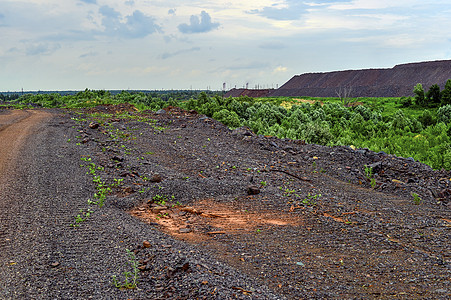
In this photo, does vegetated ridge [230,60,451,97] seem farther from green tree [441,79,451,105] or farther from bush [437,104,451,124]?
bush [437,104,451,124]

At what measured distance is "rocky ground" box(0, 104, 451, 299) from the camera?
4.91 m

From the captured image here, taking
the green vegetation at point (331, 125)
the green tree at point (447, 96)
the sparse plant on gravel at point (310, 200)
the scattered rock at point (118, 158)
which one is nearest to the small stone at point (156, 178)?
the scattered rock at point (118, 158)

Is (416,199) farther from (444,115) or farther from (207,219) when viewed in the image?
(444,115)

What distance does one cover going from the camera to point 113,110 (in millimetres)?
22703

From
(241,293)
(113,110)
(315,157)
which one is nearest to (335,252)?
(241,293)

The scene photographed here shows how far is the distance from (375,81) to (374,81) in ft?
0.86

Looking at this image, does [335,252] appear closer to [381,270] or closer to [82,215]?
[381,270]

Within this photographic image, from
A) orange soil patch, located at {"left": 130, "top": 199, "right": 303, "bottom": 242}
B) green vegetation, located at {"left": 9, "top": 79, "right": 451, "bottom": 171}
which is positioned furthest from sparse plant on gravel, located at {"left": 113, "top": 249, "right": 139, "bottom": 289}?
green vegetation, located at {"left": 9, "top": 79, "right": 451, "bottom": 171}

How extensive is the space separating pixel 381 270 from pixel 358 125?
22.0 m

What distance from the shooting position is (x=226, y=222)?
7.31 metres

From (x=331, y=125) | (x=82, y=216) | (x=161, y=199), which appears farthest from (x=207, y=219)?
(x=331, y=125)

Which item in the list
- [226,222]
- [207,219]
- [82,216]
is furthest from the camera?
[207,219]

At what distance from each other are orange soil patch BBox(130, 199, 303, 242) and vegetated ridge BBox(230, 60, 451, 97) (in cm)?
8058

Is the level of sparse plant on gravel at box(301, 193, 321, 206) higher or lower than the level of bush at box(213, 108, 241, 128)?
lower
